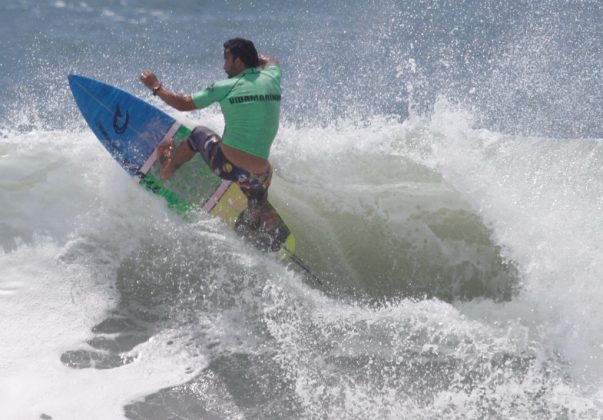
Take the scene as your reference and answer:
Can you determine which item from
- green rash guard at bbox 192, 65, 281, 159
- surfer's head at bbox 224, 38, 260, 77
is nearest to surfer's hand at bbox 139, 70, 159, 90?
green rash guard at bbox 192, 65, 281, 159

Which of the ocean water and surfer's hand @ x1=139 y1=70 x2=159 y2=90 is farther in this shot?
surfer's hand @ x1=139 y1=70 x2=159 y2=90

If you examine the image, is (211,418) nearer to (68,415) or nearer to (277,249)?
(68,415)

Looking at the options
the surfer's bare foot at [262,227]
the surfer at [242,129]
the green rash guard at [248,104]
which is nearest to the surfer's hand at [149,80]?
the surfer at [242,129]

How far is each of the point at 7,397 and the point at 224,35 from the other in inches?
301

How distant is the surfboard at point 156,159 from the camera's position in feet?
22.2

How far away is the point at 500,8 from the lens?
12266mm

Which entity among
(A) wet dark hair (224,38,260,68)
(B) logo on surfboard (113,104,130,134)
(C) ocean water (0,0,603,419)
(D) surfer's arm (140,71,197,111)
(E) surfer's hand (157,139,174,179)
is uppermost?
(A) wet dark hair (224,38,260,68)

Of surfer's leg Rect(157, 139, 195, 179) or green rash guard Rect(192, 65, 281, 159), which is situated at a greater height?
green rash guard Rect(192, 65, 281, 159)

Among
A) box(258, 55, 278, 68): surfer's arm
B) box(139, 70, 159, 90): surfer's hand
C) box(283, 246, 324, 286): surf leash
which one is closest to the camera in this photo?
box(139, 70, 159, 90): surfer's hand

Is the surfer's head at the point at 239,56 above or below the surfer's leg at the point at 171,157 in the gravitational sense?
above

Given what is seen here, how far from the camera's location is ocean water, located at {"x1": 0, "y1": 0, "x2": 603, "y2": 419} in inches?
Result: 220

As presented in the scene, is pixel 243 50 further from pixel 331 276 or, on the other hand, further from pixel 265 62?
pixel 331 276

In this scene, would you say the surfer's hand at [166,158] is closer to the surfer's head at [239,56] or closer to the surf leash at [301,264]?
the surfer's head at [239,56]

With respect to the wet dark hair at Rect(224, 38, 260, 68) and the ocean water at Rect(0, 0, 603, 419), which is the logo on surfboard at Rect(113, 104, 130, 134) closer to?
the ocean water at Rect(0, 0, 603, 419)
